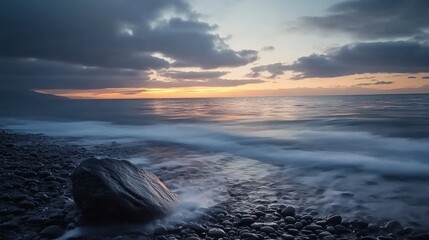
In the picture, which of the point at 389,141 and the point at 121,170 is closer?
the point at 121,170

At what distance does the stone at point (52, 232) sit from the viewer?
403 cm

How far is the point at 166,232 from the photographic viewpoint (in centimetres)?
425

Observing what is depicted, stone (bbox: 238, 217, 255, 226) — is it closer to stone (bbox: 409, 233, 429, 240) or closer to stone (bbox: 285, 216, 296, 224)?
stone (bbox: 285, 216, 296, 224)

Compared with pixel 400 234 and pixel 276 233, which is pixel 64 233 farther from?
pixel 400 234

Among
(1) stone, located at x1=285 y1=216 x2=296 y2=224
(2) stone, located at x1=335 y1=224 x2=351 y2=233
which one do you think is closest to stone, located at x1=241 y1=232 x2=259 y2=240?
(1) stone, located at x1=285 y1=216 x2=296 y2=224

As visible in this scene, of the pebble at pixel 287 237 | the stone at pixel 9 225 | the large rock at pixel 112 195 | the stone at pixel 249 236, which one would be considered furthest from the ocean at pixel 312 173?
the stone at pixel 9 225

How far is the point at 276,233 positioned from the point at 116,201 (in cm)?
237

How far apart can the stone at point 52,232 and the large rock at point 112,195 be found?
0.42 m

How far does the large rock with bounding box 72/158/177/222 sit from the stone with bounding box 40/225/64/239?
42 centimetres

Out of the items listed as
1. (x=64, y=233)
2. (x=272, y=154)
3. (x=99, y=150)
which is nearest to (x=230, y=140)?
(x=272, y=154)

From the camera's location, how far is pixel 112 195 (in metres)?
4.40

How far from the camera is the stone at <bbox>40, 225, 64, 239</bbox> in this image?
4.03 meters

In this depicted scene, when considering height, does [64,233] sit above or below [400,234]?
above

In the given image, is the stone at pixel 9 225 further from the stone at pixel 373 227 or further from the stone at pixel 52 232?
the stone at pixel 373 227
